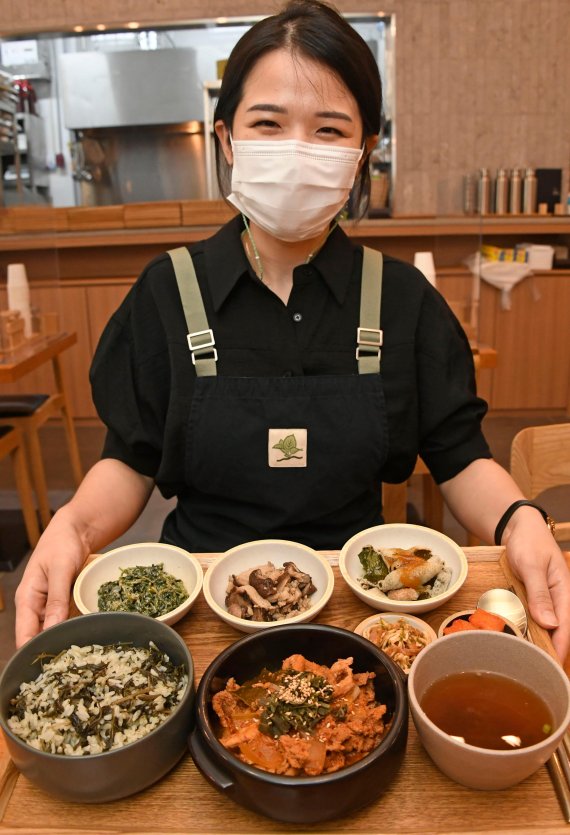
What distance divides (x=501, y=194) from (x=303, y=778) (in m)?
5.48

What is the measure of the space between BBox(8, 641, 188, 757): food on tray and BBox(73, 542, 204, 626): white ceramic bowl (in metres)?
0.17

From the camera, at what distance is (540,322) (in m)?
5.09

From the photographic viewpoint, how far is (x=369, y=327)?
1.42 m

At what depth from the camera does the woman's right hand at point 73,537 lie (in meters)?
1.02

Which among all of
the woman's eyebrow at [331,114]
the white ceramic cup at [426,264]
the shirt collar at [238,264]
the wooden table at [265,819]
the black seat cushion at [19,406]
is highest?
the woman's eyebrow at [331,114]

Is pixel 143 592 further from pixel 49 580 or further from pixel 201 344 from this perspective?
pixel 201 344

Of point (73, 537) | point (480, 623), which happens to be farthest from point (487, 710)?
point (73, 537)

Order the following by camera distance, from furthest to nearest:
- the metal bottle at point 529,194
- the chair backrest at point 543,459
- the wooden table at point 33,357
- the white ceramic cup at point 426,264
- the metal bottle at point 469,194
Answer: the metal bottle at point 529,194 < the metal bottle at point 469,194 < the white ceramic cup at point 426,264 < the wooden table at point 33,357 < the chair backrest at point 543,459

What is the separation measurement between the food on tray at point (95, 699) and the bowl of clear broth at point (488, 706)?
0.28m

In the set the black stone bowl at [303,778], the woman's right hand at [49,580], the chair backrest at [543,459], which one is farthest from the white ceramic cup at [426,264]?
the black stone bowl at [303,778]

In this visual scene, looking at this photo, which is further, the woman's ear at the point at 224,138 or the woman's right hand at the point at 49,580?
the woman's ear at the point at 224,138

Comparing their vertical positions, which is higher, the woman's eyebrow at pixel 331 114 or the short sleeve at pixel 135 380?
the woman's eyebrow at pixel 331 114

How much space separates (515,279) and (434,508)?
245cm

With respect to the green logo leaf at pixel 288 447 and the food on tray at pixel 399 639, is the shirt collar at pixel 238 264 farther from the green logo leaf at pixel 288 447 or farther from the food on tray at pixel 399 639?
the food on tray at pixel 399 639
